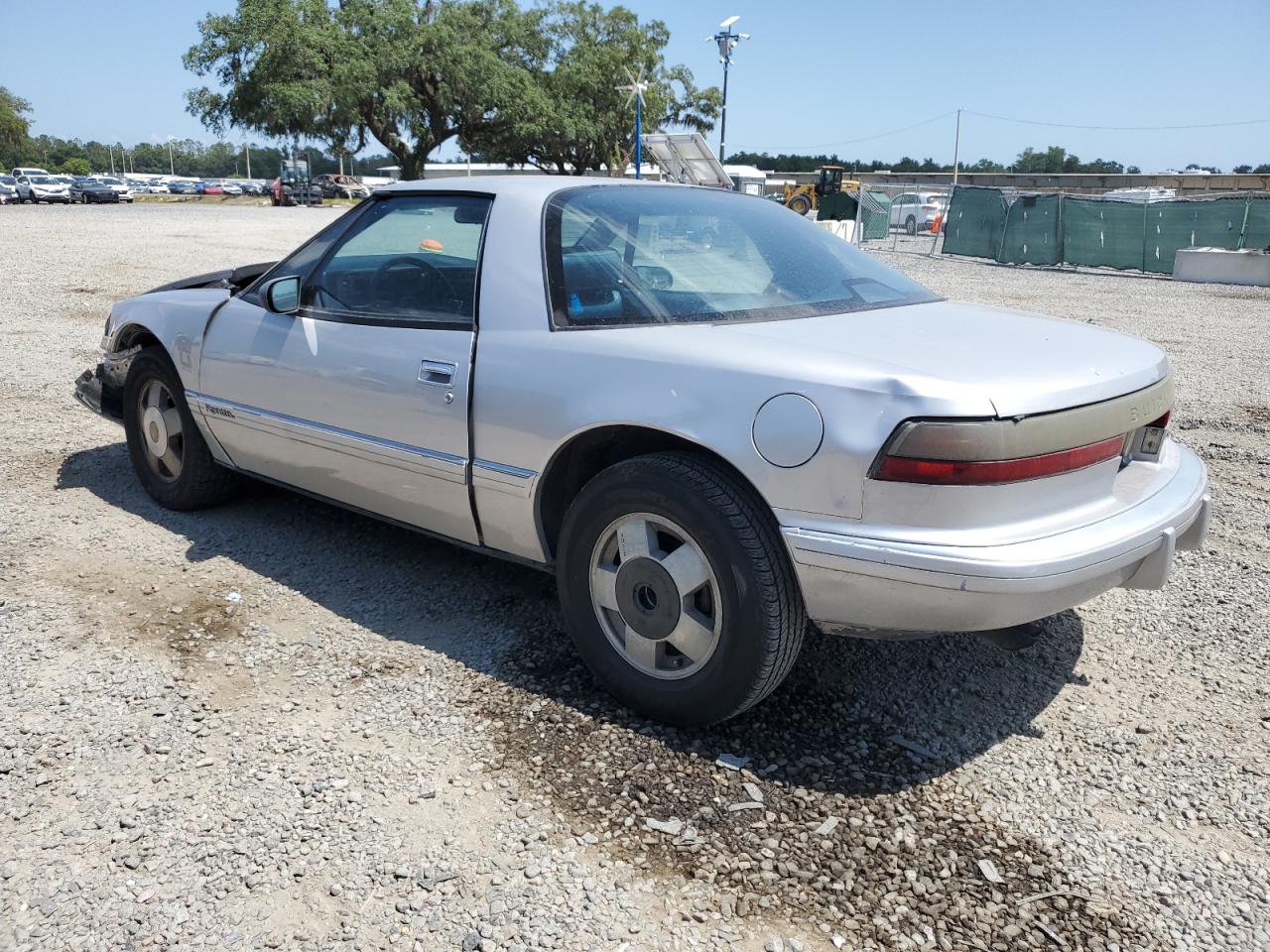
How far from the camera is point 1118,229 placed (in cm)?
2067

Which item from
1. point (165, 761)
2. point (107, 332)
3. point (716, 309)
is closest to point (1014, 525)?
point (716, 309)

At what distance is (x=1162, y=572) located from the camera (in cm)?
271

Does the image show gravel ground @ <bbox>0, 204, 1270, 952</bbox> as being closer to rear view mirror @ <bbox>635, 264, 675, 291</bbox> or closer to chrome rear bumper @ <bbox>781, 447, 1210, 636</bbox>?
chrome rear bumper @ <bbox>781, 447, 1210, 636</bbox>

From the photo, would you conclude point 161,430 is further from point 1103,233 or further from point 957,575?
point 1103,233

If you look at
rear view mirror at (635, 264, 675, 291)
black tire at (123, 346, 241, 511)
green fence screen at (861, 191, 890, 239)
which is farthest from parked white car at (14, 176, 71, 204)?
rear view mirror at (635, 264, 675, 291)

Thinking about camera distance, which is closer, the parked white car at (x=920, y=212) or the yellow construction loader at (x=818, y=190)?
the yellow construction loader at (x=818, y=190)

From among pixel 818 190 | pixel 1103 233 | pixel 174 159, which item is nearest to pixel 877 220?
pixel 818 190

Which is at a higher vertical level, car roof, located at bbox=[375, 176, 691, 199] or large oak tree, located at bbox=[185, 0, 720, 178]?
large oak tree, located at bbox=[185, 0, 720, 178]

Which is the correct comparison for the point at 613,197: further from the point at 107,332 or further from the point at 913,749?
the point at 107,332

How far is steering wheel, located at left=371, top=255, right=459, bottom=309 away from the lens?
3.46 meters

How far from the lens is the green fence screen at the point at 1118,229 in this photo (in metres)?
20.2

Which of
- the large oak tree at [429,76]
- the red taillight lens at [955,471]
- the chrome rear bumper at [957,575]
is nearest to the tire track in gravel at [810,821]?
the chrome rear bumper at [957,575]

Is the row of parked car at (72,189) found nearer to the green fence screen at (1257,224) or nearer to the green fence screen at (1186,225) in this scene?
the green fence screen at (1186,225)

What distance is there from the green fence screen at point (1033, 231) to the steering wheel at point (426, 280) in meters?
20.7
